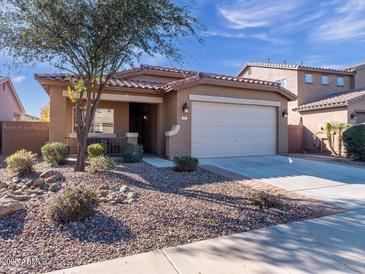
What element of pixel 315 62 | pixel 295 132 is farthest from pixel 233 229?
pixel 315 62

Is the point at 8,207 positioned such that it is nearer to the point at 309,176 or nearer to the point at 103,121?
the point at 309,176

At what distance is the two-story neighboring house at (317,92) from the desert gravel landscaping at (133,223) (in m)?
12.9

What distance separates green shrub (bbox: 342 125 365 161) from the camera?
13.4 metres

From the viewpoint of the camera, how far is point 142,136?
17719 mm

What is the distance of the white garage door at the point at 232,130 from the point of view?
13250 mm

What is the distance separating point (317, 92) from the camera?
22328mm

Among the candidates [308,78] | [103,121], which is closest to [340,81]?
[308,78]

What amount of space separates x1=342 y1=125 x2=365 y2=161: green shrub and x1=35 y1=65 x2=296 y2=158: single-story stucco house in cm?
309

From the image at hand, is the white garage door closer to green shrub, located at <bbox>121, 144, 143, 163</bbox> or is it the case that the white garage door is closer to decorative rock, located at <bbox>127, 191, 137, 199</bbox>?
green shrub, located at <bbox>121, 144, 143, 163</bbox>

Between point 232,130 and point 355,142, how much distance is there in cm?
606

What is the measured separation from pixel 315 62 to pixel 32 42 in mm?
24135

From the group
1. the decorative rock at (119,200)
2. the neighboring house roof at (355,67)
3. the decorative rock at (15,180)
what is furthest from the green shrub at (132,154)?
the neighboring house roof at (355,67)

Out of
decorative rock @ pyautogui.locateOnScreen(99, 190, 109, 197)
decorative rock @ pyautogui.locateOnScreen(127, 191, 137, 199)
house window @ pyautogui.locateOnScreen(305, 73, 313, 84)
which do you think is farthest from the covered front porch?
house window @ pyautogui.locateOnScreen(305, 73, 313, 84)

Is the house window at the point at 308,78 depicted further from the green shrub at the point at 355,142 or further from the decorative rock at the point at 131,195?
the decorative rock at the point at 131,195
